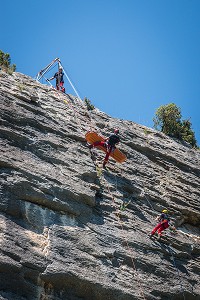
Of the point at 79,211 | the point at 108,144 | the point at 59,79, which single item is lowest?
the point at 79,211

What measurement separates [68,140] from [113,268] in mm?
5482

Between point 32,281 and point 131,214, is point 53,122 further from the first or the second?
point 32,281

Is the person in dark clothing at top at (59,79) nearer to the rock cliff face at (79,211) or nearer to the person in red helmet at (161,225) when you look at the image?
the rock cliff face at (79,211)

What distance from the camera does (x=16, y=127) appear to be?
14727 mm

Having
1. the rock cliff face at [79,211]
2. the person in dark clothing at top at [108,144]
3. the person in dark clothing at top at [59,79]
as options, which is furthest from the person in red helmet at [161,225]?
the person in dark clothing at top at [59,79]

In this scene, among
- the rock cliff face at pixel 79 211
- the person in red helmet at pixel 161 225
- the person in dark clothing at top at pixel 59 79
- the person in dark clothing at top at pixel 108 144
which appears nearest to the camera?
the rock cliff face at pixel 79 211

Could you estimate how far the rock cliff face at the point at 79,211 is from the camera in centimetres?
1159

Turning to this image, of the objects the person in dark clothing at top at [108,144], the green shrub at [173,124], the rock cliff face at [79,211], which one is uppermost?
the green shrub at [173,124]

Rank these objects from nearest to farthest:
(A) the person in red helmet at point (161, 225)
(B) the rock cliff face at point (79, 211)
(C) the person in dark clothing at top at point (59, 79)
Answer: (B) the rock cliff face at point (79, 211) → (A) the person in red helmet at point (161, 225) → (C) the person in dark clothing at top at point (59, 79)

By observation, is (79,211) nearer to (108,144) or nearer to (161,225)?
(161,225)

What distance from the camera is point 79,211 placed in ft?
44.5

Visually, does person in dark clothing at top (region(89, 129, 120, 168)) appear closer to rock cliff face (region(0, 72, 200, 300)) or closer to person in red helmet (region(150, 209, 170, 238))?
rock cliff face (region(0, 72, 200, 300))

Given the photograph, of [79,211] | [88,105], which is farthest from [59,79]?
[79,211]

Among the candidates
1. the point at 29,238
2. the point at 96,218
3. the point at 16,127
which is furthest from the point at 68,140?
the point at 29,238
